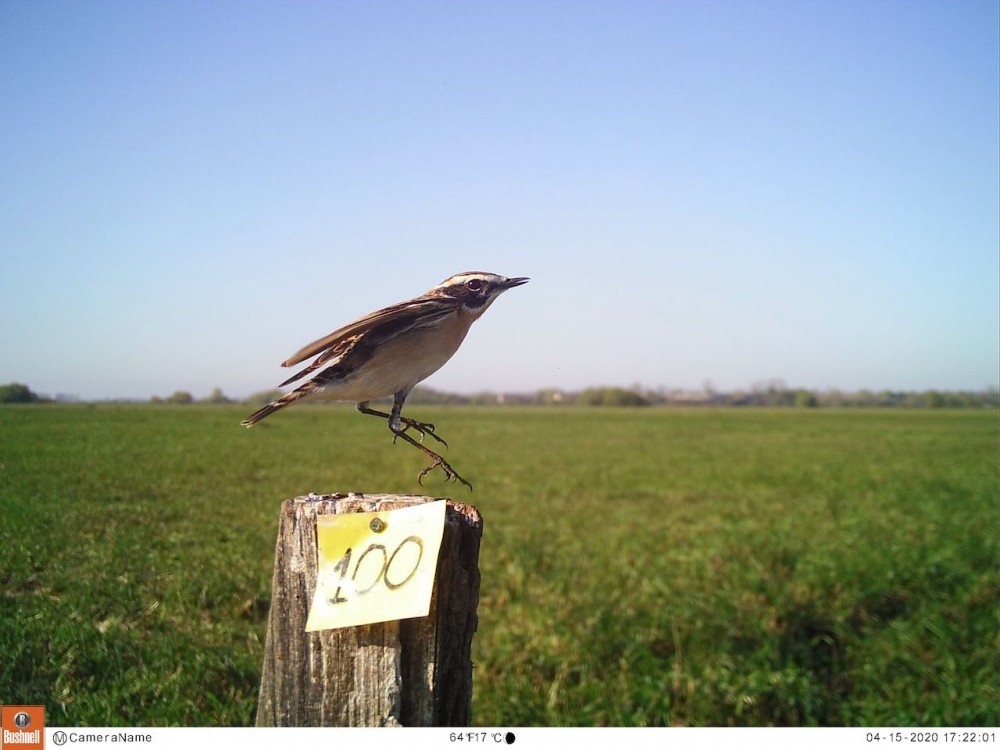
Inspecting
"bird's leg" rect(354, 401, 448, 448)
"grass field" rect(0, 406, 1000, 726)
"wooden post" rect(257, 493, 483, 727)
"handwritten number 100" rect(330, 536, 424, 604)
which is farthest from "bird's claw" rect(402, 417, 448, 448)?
"grass field" rect(0, 406, 1000, 726)

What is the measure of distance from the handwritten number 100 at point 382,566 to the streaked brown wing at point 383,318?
52 cm

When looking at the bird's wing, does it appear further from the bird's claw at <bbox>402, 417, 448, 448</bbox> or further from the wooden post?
the wooden post

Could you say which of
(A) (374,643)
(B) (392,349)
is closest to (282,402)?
(B) (392,349)

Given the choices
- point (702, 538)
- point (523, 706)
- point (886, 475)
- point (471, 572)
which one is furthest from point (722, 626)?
point (886, 475)

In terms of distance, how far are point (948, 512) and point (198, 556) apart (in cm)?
972

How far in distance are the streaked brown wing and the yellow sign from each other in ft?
1.52

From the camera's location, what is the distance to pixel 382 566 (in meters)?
2.04

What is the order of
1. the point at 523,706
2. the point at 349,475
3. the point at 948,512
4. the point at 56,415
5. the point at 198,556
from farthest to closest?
the point at 948,512 < the point at 349,475 < the point at 523,706 < the point at 198,556 < the point at 56,415

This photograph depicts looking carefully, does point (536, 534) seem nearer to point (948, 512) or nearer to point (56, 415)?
point (948, 512)

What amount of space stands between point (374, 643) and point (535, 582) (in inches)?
219

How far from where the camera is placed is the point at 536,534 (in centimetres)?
939

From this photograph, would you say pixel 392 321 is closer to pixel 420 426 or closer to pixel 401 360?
pixel 401 360

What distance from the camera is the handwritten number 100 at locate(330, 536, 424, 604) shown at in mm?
2016

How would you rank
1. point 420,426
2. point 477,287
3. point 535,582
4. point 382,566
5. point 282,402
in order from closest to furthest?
point 282,402
point 477,287
point 382,566
point 420,426
point 535,582
